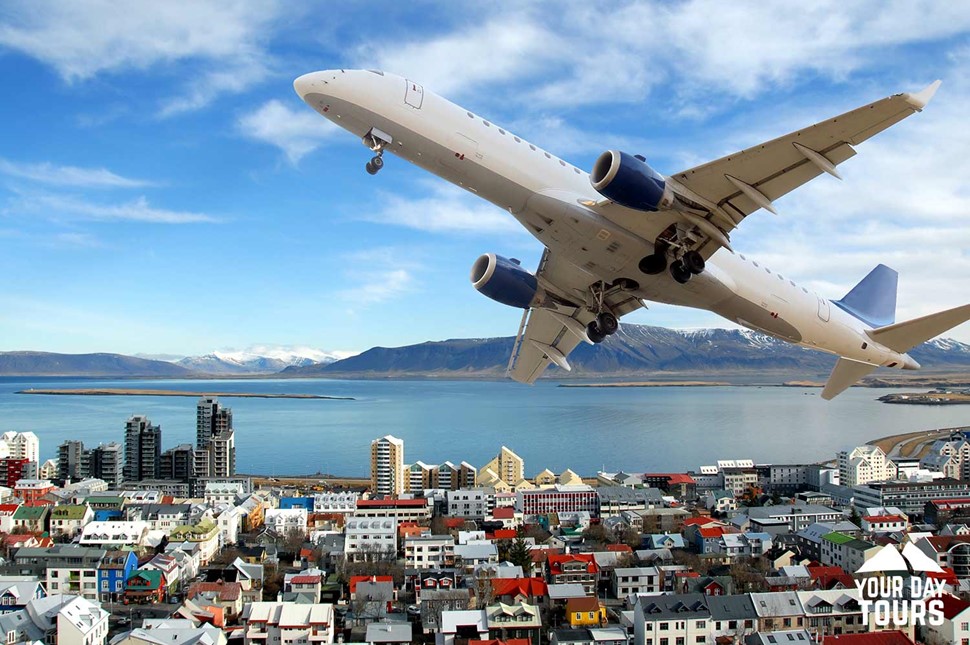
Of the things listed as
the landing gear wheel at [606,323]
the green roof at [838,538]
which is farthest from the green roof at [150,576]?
the green roof at [838,538]

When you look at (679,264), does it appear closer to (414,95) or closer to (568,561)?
(414,95)

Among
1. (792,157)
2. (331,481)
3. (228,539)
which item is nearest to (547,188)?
(792,157)

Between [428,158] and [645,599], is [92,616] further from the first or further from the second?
[428,158]

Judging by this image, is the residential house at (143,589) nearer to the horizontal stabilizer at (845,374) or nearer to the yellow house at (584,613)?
the yellow house at (584,613)

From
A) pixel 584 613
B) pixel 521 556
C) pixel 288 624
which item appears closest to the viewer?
pixel 288 624

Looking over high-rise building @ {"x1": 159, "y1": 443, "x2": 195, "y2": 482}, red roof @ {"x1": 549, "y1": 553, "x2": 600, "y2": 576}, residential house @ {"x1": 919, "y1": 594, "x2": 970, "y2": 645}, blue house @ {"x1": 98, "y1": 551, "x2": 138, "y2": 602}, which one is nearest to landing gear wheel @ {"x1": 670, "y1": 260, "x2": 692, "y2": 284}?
residential house @ {"x1": 919, "y1": 594, "x2": 970, "y2": 645}

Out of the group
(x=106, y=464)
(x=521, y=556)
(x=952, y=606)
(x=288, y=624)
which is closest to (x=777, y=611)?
(x=952, y=606)

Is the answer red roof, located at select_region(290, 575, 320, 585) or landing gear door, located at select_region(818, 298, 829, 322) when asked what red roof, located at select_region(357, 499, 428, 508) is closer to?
red roof, located at select_region(290, 575, 320, 585)

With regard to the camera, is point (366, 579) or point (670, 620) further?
point (366, 579)
